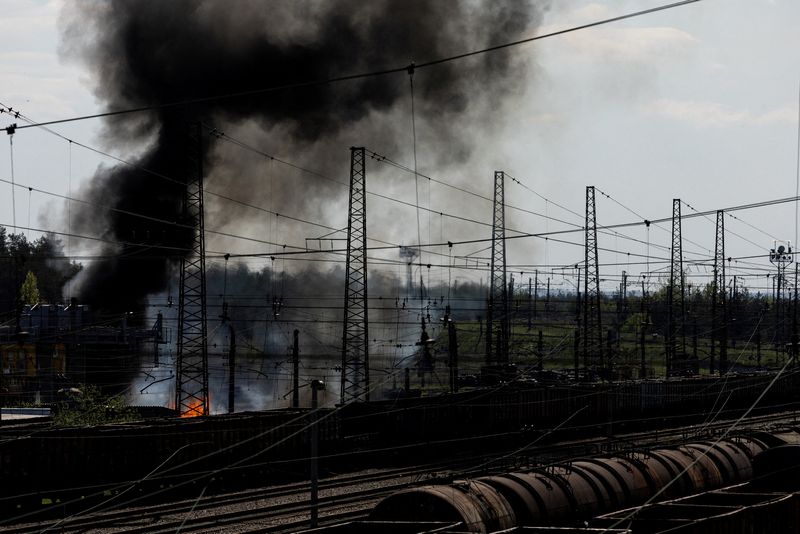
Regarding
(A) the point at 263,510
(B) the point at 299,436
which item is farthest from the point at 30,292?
(A) the point at 263,510

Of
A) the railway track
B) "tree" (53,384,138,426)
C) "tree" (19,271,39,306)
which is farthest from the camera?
"tree" (19,271,39,306)

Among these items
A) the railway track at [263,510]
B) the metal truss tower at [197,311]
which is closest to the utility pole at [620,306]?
the metal truss tower at [197,311]

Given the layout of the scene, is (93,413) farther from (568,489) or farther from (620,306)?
(620,306)

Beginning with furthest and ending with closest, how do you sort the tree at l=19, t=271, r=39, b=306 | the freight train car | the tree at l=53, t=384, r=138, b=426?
the tree at l=19, t=271, r=39, b=306, the tree at l=53, t=384, r=138, b=426, the freight train car

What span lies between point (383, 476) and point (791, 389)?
3229 cm

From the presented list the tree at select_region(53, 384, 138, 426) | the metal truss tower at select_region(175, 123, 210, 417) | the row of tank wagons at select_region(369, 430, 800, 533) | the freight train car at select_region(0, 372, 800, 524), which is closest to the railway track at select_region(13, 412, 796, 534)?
the freight train car at select_region(0, 372, 800, 524)

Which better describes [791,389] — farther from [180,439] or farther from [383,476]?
[180,439]

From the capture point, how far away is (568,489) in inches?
660

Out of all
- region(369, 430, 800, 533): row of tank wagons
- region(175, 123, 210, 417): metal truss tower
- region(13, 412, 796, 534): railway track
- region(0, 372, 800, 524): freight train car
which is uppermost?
region(175, 123, 210, 417): metal truss tower

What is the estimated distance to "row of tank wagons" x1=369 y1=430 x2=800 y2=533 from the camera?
48.9 ft

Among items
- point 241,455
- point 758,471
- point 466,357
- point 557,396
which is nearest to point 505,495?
point 758,471

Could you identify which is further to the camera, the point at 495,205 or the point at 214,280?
the point at 214,280

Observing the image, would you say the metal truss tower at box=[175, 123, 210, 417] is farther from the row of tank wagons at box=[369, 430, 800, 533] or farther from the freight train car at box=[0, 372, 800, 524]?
the row of tank wagons at box=[369, 430, 800, 533]

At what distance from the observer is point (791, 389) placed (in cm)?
5269
